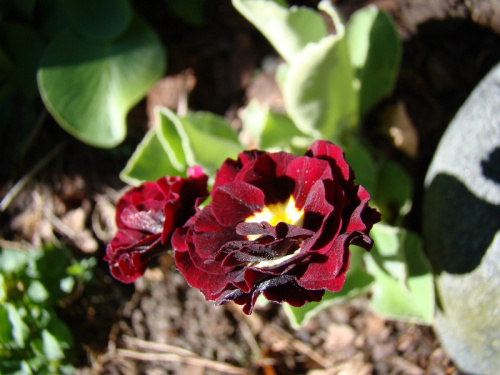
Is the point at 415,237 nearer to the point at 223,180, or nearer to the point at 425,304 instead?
the point at 425,304

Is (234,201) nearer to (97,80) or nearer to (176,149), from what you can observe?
(176,149)

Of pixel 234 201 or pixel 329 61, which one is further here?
pixel 329 61

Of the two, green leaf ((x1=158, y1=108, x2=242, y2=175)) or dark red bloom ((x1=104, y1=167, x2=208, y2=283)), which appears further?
green leaf ((x1=158, y1=108, x2=242, y2=175))

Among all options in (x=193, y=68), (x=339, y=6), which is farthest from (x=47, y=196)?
(x=339, y=6)

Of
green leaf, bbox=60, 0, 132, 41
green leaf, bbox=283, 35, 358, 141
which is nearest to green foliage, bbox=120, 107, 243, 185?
green leaf, bbox=283, 35, 358, 141

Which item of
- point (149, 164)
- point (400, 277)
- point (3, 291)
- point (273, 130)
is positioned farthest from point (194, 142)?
point (3, 291)

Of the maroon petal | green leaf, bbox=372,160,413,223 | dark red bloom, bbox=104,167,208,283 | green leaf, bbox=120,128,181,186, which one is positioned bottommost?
green leaf, bbox=372,160,413,223

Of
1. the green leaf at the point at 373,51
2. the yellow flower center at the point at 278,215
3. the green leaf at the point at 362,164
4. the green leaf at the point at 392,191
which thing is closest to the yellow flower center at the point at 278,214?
the yellow flower center at the point at 278,215

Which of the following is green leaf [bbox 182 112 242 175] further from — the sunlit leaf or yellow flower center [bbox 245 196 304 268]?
the sunlit leaf
